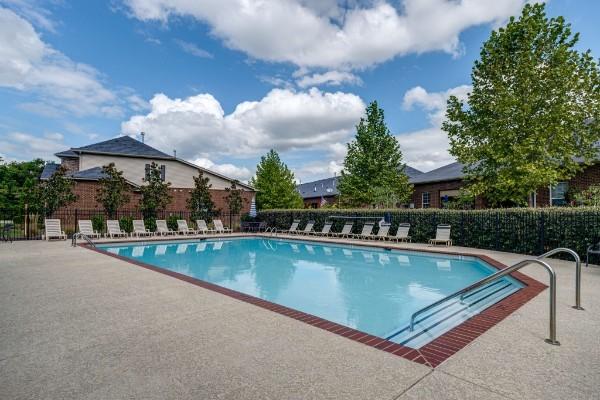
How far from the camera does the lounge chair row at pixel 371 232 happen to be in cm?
1352

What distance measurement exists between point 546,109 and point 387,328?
1334 centimetres

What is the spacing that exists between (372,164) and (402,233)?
11151 millimetres

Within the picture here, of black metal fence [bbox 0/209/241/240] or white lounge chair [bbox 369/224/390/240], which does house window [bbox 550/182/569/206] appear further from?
black metal fence [bbox 0/209/241/240]

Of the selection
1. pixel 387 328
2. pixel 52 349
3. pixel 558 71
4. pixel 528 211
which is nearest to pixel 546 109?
pixel 558 71

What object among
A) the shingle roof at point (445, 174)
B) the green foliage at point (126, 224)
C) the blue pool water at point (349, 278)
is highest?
the shingle roof at point (445, 174)

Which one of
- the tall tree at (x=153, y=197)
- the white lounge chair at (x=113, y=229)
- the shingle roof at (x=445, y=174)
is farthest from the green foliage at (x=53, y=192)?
the shingle roof at (x=445, y=174)

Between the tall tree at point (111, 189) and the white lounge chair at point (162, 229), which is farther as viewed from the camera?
the white lounge chair at point (162, 229)

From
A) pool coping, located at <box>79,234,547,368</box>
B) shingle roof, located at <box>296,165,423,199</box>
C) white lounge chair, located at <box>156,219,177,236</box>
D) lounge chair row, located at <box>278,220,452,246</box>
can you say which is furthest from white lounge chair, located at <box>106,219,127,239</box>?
shingle roof, located at <box>296,165,423,199</box>

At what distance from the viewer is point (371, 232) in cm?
1659

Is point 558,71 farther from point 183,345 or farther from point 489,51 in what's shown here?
point 183,345

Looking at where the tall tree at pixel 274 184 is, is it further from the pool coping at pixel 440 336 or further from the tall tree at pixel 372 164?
the pool coping at pixel 440 336

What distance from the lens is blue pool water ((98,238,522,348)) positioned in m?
5.60

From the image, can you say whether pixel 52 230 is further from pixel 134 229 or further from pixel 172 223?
pixel 172 223

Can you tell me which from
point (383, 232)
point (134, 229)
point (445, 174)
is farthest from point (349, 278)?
point (445, 174)
